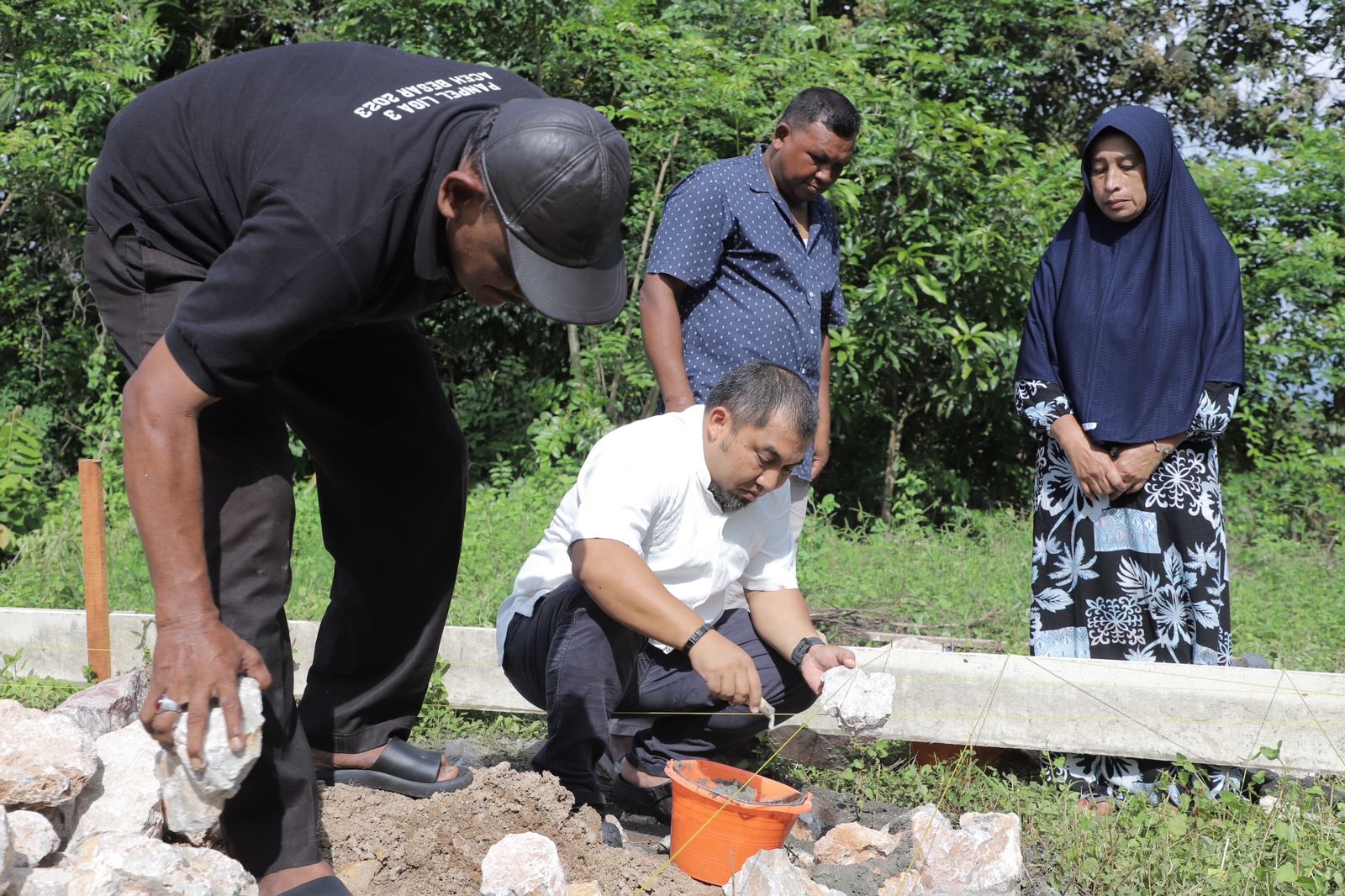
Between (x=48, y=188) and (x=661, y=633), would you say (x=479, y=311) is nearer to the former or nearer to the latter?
(x=48, y=188)

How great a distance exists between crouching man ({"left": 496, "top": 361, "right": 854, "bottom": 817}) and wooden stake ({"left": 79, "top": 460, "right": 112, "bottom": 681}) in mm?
1530

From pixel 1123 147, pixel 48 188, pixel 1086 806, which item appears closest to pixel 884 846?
pixel 1086 806

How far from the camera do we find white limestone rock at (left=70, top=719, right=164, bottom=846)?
263 cm

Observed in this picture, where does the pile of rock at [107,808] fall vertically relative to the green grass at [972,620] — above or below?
above

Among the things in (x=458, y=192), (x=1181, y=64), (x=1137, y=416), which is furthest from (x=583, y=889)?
(x=1181, y=64)

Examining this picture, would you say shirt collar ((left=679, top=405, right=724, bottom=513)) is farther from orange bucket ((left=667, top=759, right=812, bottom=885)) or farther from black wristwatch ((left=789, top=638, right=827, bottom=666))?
orange bucket ((left=667, top=759, right=812, bottom=885))

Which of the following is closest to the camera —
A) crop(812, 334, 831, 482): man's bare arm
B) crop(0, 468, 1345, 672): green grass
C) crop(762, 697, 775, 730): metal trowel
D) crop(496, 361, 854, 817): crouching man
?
crop(496, 361, 854, 817): crouching man

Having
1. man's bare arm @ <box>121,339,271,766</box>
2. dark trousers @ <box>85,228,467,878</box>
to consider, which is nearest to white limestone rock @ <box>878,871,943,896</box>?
dark trousers @ <box>85,228,467,878</box>

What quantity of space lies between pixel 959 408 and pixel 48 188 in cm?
616

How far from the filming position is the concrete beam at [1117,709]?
3.52 metres

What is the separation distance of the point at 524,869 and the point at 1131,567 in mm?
2301

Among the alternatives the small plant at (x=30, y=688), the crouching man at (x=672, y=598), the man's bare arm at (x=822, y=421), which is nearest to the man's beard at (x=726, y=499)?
the crouching man at (x=672, y=598)

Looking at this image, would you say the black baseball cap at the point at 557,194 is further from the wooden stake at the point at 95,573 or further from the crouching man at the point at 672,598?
the wooden stake at the point at 95,573

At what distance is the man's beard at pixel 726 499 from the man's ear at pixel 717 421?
13 cm
